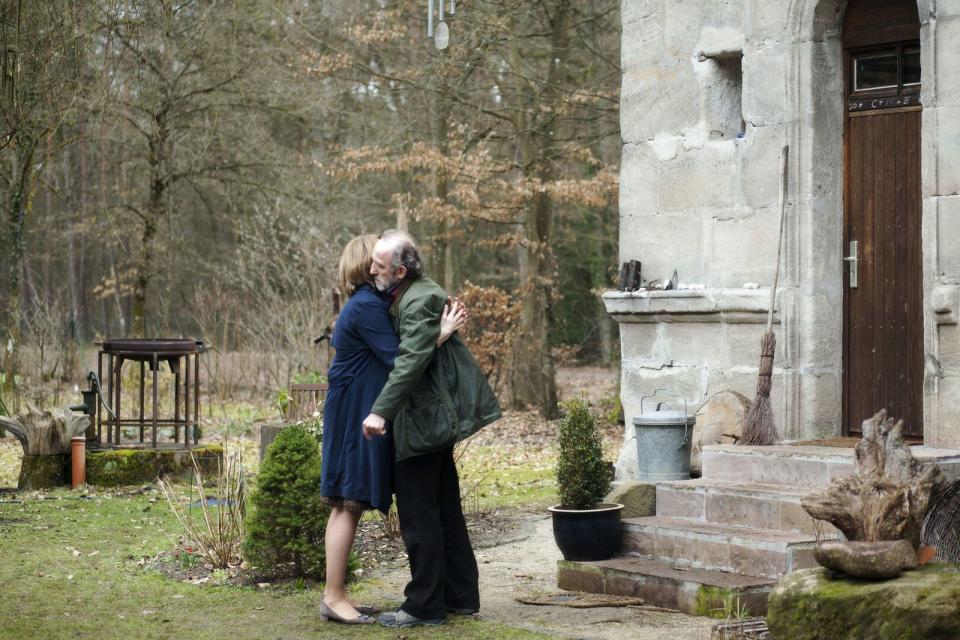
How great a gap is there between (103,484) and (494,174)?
795 cm

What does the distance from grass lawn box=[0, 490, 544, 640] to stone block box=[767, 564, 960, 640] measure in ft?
3.85

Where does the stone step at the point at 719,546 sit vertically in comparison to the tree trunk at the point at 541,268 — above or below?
below

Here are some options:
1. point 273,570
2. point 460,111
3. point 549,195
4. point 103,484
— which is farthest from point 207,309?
point 273,570

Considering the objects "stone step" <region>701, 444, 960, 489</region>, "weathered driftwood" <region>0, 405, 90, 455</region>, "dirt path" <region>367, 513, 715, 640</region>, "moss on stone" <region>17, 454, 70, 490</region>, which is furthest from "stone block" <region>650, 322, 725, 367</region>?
"moss on stone" <region>17, 454, 70, 490</region>

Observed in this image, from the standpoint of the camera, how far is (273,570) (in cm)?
643

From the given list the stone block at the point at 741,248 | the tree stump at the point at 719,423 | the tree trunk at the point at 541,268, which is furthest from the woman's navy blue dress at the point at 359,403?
the tree trunk at the point at 541,268

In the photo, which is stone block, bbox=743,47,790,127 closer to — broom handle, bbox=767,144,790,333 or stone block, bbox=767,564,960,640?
broom handle, bbox=767,144,790,333

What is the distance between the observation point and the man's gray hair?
5.53 metres

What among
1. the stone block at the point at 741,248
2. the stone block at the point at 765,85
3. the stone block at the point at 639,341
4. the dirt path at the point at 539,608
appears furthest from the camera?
the stone block at the point at 639,341

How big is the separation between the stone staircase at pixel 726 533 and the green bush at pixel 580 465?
303mm

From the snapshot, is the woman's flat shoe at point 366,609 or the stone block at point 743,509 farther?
the stone block at point 743,509

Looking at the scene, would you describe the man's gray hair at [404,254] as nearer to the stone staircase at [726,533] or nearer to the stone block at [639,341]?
the stone staircase at [726,533]

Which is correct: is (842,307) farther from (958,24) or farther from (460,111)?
(460,111)

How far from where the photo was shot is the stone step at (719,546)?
5770 mm
